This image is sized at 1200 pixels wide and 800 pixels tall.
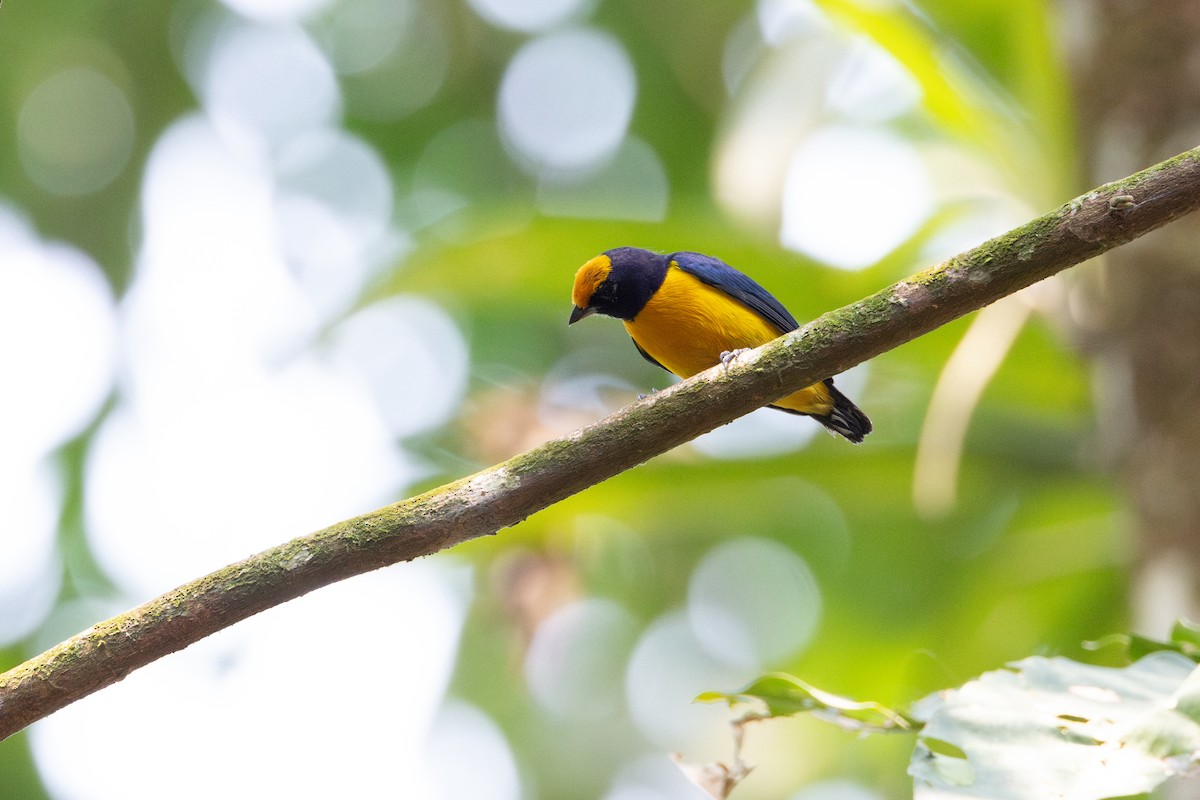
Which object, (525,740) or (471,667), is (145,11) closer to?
(471,667)

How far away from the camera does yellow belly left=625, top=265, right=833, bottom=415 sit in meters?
4.39

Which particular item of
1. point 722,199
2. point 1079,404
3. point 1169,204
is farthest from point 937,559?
point 1169,204

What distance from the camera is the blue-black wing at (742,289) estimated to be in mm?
4555

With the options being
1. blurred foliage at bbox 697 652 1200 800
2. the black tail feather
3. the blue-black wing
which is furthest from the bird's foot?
blurred foliage at bbox 697 652 1200 800

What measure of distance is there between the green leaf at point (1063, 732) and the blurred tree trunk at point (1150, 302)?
4.38 ft

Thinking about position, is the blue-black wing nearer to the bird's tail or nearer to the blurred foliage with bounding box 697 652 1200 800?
the bird's tail

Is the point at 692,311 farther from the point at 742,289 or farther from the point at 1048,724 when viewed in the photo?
the point at 1048,724

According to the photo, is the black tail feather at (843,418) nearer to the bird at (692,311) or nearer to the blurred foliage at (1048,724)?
the bird at (692,311)

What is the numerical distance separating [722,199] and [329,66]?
670 cm

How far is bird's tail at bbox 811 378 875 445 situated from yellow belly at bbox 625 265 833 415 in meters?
0.03

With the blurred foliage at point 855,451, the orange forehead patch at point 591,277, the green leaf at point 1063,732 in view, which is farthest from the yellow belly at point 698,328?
the green leaf at point 1063,732

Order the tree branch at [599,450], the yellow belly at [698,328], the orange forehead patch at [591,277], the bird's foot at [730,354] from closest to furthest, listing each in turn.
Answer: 1. the tree branch at [599,450]
2. the bird's foot at [730,354]
3. the yellow belly at [698,328]
4. the orange forehead patch at [591,277]

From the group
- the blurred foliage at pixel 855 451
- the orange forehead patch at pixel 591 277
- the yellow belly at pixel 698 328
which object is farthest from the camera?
the blurred foliage at pixel 855 451

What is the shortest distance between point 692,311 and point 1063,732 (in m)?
2.35
